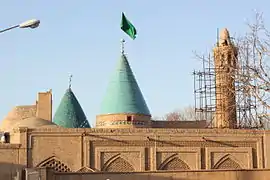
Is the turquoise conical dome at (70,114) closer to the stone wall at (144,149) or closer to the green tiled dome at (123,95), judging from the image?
the green tiled dome at (123,95)

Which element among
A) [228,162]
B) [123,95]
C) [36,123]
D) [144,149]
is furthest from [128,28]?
[228,162]

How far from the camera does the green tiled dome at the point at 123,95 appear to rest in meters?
24.8

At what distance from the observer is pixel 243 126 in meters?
28.0

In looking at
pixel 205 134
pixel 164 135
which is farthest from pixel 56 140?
pixel 205 134

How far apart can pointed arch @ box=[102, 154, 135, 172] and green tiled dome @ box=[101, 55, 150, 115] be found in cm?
279

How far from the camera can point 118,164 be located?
73.0 feet

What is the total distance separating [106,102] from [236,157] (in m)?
5.60

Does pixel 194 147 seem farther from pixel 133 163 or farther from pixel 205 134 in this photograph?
pixel 133 163

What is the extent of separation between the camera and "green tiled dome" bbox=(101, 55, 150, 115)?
24.8 metres

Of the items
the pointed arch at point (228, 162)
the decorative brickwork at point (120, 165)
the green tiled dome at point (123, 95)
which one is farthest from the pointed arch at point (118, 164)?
the pointed arch at point (228, 162)

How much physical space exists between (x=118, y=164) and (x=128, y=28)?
782 cm

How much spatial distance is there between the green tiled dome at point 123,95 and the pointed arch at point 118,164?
2793mm

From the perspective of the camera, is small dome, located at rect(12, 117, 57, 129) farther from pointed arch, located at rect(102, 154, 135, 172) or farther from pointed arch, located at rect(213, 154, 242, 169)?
pointed arch, located at rect(213, 154, 242, 169)

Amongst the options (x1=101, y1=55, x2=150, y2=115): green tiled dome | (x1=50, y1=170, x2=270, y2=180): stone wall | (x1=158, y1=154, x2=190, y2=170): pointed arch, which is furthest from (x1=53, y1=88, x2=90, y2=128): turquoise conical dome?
(x1=50, y1=170, x2=270, y2=180): stone wall
